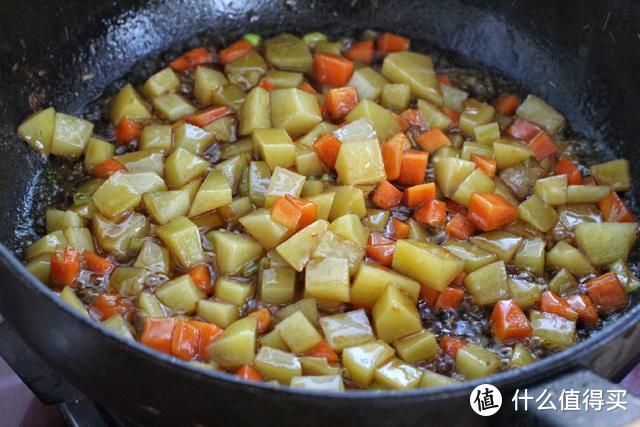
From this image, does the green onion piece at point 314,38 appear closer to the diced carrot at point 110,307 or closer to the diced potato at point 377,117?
the diced potato at point 377,117

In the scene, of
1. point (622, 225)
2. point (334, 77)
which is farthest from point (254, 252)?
point (622, 225)

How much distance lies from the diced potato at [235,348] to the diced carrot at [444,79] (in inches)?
56.8

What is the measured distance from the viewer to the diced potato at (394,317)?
88.4 inches

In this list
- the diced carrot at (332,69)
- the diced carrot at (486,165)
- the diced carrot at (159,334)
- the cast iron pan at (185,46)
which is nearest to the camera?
the cast iron pan at (185,46)

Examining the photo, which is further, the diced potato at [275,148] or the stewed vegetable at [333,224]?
the diced potato at [275,148]

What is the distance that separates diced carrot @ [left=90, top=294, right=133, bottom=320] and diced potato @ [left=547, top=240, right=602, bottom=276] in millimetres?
1328

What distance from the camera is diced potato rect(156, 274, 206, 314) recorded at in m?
2.32

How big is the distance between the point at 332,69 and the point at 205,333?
4.27 feet

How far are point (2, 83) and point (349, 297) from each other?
1408 mm

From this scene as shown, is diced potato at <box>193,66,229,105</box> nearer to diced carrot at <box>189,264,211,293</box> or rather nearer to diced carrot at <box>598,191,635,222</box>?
diced carrot at <box>189,264,211,293</box>

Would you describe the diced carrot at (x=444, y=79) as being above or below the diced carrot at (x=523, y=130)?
above

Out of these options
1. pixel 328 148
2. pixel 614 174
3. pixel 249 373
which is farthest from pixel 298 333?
pixel 614 174

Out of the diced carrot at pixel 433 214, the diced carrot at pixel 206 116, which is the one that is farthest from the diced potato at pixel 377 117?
the diced carrot at pixel 206 116

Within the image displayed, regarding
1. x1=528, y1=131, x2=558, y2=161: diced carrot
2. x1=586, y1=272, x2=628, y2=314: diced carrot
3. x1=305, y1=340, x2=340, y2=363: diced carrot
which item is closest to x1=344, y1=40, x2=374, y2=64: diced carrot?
x1=528, y1=131, x2=558, y2=161: diced carrot
